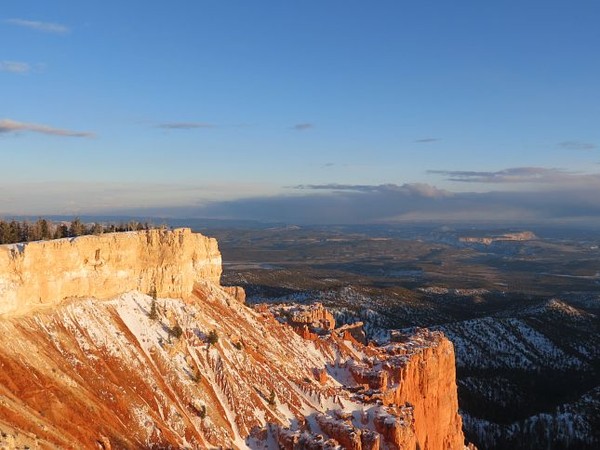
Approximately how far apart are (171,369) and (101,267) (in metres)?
13.4

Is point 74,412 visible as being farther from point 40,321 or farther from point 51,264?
point 51,264

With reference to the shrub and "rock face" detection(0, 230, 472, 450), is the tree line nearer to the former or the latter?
"rock face" detection(0, 230, 472, 450)

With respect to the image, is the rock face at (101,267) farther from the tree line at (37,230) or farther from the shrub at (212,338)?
the shrub at (212,338)

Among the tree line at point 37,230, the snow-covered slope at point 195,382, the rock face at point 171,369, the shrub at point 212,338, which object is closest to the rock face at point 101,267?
the rock face at point 171,369

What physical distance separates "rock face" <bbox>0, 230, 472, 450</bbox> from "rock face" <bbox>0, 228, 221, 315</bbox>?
0.15m

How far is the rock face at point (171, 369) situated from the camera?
4500 cm

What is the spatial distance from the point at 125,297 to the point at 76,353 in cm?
1355

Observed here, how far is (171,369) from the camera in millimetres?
58094

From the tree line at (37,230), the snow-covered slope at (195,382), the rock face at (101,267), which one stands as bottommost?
the snow-covered slope at (195,382)

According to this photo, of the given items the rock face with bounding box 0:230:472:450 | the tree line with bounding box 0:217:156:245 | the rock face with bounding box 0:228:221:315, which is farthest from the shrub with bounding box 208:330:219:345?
the tree line with bounding box 0:217:156:245

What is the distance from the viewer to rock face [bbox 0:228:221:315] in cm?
4978

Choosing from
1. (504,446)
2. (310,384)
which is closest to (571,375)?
(504,446)

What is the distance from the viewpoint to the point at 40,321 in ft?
168

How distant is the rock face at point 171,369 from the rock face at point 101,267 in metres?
0.15
